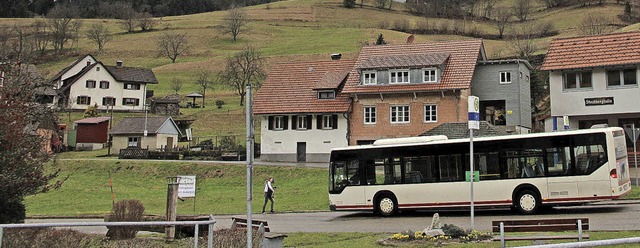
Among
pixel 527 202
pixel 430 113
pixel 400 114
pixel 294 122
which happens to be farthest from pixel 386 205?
pixel 294 122

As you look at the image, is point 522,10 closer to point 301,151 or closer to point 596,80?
point 301,151

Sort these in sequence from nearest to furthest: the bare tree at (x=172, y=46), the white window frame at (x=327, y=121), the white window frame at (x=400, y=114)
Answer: the white window frame at (x=400, y=114) → the white window frame at (x=327, y=121) → the bare tree at (x=172, y=46)

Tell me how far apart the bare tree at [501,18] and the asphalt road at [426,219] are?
11002 centimetres

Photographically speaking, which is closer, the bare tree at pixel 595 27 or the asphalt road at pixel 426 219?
the asphalt road at pixel 426 219

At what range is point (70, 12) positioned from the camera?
6752 inches

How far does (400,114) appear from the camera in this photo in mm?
50406

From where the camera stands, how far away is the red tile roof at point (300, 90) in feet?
173

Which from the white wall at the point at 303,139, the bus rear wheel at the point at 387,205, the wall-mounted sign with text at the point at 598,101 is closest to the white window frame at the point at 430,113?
the white wall at the point at 303,139

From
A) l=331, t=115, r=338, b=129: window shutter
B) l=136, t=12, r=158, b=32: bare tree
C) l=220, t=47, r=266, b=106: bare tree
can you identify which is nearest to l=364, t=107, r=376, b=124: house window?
l=331, t=115, r=338, b=129: window shutter

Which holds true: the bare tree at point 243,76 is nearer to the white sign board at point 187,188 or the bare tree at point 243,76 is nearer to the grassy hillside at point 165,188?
the grassy hillside at point 165,188

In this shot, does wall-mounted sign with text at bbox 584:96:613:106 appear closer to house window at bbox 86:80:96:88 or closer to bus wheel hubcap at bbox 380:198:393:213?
bus wheel hubcap at bbox 380:198:393:213

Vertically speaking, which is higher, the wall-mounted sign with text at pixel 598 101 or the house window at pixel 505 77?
the house window at pixel 505 77

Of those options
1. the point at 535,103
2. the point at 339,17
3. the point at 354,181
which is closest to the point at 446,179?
the point at 354,181

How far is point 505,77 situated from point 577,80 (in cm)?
1081
